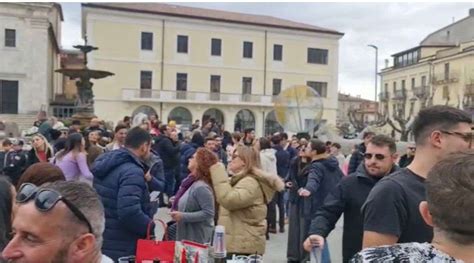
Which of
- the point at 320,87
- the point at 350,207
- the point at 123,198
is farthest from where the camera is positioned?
the point at 320,87

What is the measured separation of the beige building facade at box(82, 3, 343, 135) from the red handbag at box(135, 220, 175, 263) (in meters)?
45.1

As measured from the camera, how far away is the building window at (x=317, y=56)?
5606 cm

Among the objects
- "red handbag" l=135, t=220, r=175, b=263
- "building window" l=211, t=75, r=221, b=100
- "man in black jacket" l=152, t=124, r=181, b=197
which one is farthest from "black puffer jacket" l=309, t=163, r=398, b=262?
"building window" l=211, t=75, r=221, b=100

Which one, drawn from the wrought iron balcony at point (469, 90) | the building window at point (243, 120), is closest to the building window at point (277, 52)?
the building window at point (243, 120)

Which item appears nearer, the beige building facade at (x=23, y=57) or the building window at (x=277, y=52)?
the beige building facade at (x=23, y=57)

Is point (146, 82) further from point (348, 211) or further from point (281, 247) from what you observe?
point (348, 211)

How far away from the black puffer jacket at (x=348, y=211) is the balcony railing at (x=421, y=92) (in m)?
58.0

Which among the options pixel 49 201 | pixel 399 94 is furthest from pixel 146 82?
pixel 49 201

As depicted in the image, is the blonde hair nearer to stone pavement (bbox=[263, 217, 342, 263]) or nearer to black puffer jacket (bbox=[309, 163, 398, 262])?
black puffer jacket (bbox=[309, 163, 398, 262])

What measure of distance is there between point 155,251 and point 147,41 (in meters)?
47.8

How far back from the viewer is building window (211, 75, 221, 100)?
52188 mm

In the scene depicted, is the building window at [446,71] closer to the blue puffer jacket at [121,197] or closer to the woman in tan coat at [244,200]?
the woman in tan coat at [244,200]

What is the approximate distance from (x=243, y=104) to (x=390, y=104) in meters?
27.4

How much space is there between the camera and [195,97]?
51.3 metres
